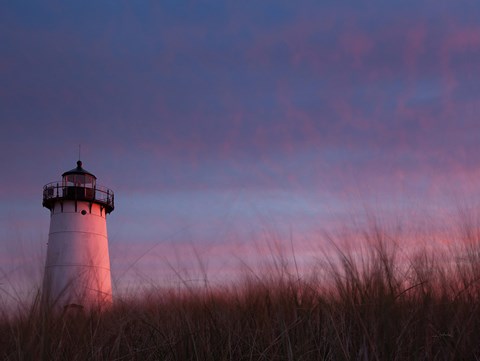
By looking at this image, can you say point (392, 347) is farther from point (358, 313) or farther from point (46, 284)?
point (46, 284)

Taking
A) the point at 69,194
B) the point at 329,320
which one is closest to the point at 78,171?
the point at 69,194

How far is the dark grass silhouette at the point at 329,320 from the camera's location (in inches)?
94.3

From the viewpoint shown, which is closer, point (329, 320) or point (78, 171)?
point (329, 320)

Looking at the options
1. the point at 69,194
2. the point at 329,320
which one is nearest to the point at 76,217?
the point at 69,194

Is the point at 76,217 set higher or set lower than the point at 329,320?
higher

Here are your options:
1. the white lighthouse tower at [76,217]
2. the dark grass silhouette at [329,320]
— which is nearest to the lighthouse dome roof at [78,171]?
the white lighthouse tower at [76,217]

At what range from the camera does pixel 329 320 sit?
2.61 m

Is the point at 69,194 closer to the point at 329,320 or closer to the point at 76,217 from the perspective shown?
the point at 76,217

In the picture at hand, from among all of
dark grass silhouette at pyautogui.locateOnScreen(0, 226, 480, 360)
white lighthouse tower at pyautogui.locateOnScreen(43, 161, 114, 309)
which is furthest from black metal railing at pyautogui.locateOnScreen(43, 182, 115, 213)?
dark grass silhouette at pyautogui.locateOnScreen(0, 226, 480, 360)

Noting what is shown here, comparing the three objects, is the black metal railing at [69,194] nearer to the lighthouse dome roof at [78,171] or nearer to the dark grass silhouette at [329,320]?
the lighthouse dome roof at [78,171]

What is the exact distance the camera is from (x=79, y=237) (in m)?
14.7

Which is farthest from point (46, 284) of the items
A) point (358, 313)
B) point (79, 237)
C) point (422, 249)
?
point (79, 237)

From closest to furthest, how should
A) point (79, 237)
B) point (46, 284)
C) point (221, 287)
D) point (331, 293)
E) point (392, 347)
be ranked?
point (392, 347)
point (331, 293)
point (46, 284)
point (221, 287)
point (79, 237)

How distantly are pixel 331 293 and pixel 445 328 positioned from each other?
60 cm
